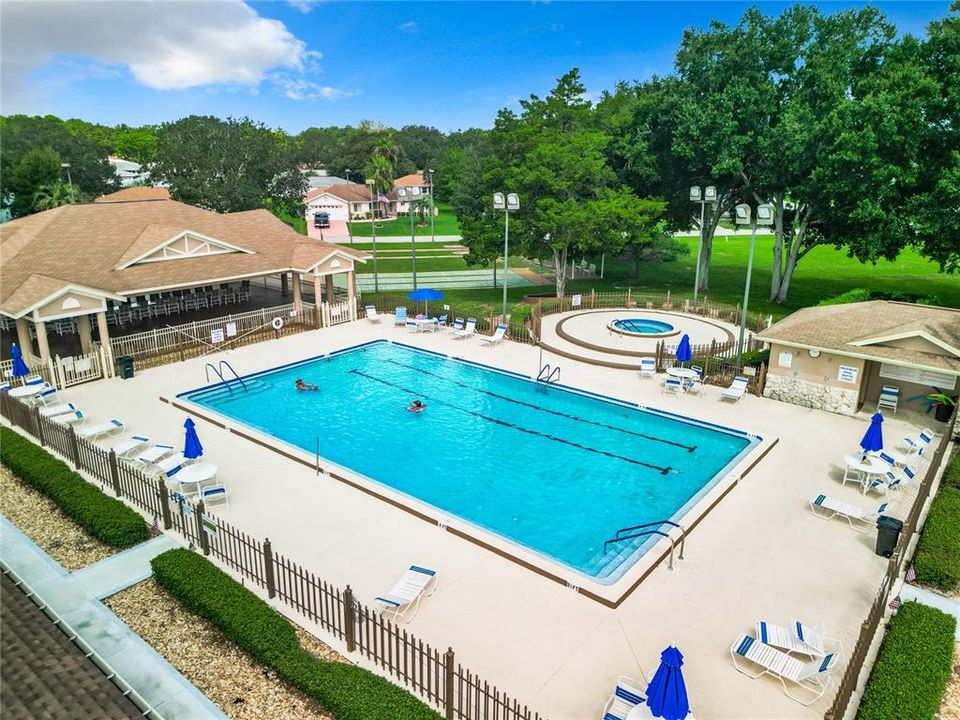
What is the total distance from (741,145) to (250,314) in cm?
2800

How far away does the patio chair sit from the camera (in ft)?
65.9

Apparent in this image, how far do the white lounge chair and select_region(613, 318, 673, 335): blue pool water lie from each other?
7679mm

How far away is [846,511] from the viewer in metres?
14.0

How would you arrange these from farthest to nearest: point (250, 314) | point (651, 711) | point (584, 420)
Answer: point (250, 314) → point (584, 420) → point (651, 711)

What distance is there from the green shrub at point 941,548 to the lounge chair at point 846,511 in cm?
93

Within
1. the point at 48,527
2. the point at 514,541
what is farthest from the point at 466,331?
the point at 48,527

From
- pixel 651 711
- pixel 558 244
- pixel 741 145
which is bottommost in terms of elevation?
pixel 651 711

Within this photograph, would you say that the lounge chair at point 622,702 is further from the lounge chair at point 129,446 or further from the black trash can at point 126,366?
the black trash can at point 126,366

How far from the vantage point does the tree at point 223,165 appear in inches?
1896

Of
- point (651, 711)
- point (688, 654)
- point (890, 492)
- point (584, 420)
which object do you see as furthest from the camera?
point (584, 420)

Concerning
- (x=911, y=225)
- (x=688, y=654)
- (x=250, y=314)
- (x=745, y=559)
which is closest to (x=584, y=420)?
(x=745, y=559)

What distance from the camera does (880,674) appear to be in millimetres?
9117

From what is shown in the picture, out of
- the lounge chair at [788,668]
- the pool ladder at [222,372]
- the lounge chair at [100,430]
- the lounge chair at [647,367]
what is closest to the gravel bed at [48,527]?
the lounge chair at [100,430]

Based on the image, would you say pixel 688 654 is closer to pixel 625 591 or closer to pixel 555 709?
pixel 625 591
